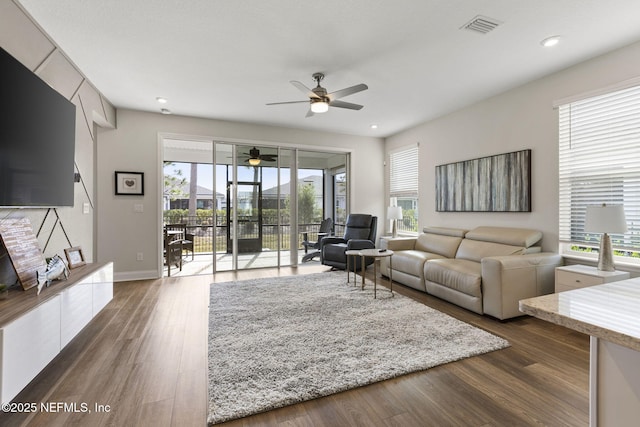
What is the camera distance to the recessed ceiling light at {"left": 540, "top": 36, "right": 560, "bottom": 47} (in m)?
2.70

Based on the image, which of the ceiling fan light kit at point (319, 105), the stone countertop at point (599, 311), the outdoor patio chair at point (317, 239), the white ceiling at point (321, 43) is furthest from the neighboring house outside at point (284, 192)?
the stone countertop at point (599, 311)

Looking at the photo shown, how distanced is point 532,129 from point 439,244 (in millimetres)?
1882

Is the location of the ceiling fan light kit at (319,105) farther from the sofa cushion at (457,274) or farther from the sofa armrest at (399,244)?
the sofa armrest at (399,244)

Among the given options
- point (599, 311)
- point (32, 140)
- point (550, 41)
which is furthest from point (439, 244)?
point (32, 140)

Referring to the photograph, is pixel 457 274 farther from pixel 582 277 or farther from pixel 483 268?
pixel 582 277

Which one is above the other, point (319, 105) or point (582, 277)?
point (319, 105)

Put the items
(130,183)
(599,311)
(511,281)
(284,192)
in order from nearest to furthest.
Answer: (599,311) → (511,281) → (130,183) → (284,192)

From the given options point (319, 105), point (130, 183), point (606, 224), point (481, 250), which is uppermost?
point (319, 105)

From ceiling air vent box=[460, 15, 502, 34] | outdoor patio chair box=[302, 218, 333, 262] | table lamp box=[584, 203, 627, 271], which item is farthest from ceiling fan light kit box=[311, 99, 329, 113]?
outdoor patio chair box=[302, 218, 333, 262]

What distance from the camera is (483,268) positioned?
10.1 feet

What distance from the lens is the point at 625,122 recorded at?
2.88 m

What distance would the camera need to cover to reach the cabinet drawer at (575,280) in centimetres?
262

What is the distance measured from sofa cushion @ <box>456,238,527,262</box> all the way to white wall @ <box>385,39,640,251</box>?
0.43 metres

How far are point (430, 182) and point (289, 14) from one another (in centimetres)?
381
